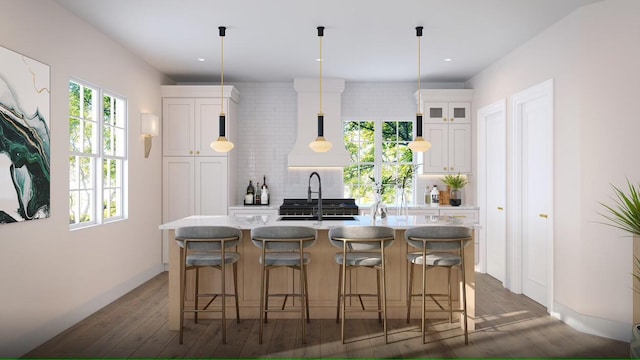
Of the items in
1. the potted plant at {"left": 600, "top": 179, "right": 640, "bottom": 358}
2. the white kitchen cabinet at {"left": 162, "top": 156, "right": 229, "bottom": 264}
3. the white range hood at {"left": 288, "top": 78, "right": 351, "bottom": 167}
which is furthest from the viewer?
the white range hood at {"left": 288, "top": 78, "right": 351, "bottom": 167}

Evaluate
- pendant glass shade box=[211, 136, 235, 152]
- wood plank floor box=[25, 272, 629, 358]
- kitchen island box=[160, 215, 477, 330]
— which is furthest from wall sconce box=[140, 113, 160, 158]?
wood plank floor box=[25, 272, 629, 358]

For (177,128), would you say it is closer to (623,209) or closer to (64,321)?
(64,321)

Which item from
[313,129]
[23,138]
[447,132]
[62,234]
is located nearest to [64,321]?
[62,234]

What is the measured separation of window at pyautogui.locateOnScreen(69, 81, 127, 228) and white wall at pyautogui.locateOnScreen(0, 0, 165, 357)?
130 mm

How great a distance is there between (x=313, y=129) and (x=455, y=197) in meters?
2.40

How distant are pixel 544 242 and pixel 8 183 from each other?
4.95 m

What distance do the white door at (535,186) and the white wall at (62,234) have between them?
15.2 ft

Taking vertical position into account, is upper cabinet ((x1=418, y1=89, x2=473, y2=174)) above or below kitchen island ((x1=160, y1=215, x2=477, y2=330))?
above

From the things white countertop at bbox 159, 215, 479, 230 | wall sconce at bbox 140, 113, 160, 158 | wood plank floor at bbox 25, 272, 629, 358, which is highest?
wall sconce at bbox 140, 113, 160, 158

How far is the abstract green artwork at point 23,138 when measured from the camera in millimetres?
3322

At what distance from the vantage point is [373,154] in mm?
7402

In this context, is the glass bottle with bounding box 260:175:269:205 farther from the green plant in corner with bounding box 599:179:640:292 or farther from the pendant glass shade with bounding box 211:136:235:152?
the green plant in corner with bounding box 599:179:640:292

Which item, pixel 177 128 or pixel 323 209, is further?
pixel 177 128

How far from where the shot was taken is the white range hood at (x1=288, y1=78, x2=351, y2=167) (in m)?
6.79
